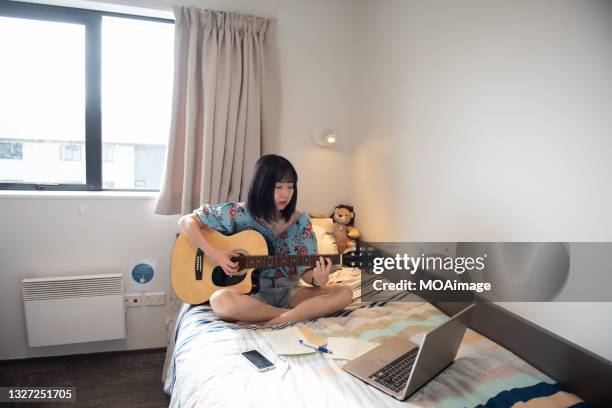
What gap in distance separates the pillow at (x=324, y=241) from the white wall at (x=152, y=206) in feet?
1.07

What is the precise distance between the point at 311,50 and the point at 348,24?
34 cm

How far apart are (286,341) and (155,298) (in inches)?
52.9

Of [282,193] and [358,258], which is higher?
[282,193]

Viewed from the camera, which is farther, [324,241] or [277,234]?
[324,241]

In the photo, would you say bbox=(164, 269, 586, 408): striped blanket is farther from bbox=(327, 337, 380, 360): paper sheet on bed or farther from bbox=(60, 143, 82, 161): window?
bbox=(60, 143, 82, 161): window

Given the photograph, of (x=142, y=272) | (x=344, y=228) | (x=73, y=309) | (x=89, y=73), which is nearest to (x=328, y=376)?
(x=344, y=228)

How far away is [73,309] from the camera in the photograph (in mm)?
2221

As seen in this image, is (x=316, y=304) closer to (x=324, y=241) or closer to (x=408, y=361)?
(x=408, y=361)

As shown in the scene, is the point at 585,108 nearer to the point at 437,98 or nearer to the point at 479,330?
the point at 437,98

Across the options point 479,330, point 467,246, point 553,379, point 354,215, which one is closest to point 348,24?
point 354,215

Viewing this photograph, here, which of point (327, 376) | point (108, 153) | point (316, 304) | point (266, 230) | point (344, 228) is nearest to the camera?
point (327, 376)

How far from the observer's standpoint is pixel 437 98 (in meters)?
1.90

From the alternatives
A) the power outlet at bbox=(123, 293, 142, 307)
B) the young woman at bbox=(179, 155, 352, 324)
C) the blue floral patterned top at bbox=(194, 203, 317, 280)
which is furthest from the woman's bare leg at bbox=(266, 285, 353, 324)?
the power outlet at bbox=(123, 293, 142, 307)

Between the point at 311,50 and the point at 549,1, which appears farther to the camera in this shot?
the point at 311,50
